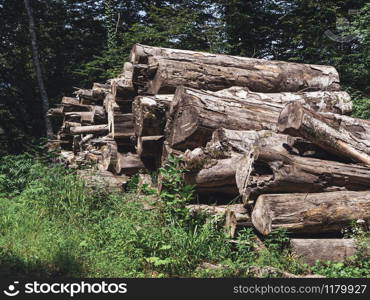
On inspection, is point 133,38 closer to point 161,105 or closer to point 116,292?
point 161,105

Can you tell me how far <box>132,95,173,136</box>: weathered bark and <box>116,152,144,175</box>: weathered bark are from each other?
0.96 m

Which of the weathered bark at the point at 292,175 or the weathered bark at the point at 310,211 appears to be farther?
the weathered bark at the point at 292,175

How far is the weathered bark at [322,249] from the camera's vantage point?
15.1 ft

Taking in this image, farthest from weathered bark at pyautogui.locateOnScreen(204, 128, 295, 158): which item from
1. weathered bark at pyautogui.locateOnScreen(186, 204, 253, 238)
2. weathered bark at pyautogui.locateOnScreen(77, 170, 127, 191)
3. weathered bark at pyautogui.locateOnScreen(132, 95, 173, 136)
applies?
weathered bark at pyautogui.locateOnScreen(77, 170, 127, 191)

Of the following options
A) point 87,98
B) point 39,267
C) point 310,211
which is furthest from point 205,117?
point 87,98

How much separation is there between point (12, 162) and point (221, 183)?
13.3 ft

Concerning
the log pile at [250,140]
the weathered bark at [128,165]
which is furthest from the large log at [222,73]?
the weathered bark at [128,165]

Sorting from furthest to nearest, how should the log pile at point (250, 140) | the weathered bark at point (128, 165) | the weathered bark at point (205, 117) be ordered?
1. the weathered bark at point (128, 165)
2. the weathered bark at point (205, 117)
3. the log pile at point (250, 140)

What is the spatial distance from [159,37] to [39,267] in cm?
1159

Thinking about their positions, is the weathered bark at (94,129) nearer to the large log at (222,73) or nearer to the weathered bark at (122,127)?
the weathered bark at (122,127)

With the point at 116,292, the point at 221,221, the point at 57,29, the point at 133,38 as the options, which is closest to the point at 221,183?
the point at 221,221

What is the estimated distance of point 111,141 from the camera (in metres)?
8.30

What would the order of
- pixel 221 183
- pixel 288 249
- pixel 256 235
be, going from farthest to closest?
pixel 221 183 → pixel 256 235 → pixel 288 249

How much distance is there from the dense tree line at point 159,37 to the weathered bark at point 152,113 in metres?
5.99
